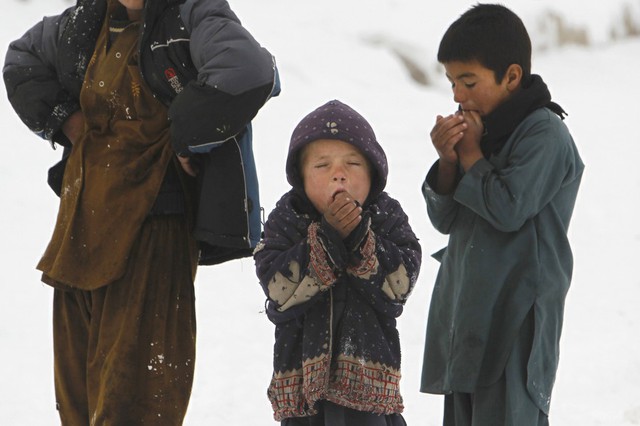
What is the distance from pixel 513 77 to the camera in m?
3.00

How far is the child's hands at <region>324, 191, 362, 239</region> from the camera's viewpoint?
289 cm

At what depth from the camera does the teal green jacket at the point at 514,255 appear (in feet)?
9.43

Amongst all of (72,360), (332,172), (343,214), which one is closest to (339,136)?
(332,172)

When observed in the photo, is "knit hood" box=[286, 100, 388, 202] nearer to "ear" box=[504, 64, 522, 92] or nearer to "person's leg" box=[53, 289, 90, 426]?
"ear" box=[504, 64, 522, 92]

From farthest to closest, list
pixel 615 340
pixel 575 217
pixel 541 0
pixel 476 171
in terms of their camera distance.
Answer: pixel 541 0 → pixel 575 217 → pixel 615 340 → pixel 476 171

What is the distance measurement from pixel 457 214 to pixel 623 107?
7.57 meters

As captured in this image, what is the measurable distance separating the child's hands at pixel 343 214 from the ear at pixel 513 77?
52 centimetres

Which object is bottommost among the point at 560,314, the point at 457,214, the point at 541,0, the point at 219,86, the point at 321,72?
the point at 560,314

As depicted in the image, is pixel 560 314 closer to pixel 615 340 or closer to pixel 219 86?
pixel 219 86

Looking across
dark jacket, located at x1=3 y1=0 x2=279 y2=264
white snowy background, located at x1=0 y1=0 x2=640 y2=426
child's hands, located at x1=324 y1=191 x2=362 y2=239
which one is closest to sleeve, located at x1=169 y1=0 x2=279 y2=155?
dark jacket, located at x1=3 y1=0 x2=279 y2=264

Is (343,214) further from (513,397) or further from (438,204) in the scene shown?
(513,397)

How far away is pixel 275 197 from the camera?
6875 millimetres

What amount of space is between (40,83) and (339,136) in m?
0.99

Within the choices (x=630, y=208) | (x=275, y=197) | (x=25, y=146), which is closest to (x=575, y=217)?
(x=630, y=208)
